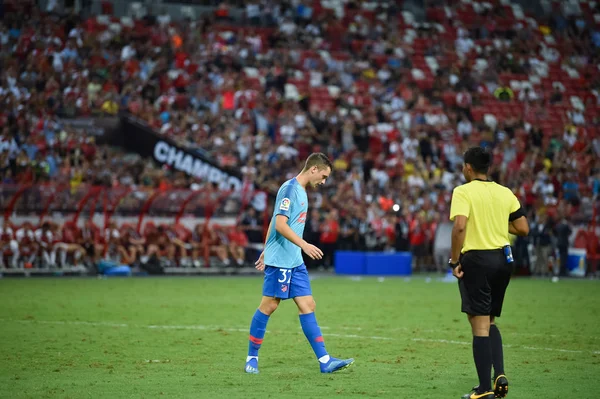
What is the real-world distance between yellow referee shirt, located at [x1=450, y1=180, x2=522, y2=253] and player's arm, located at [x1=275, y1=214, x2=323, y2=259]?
64.0 inches

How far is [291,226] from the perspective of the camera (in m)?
9.85

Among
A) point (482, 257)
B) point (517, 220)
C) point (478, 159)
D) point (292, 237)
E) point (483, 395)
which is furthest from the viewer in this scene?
point (292, 237)

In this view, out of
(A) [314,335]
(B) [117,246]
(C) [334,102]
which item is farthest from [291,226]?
(C) [334,102]

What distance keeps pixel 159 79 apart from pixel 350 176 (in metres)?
7.45

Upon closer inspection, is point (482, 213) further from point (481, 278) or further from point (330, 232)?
point (330, 232)

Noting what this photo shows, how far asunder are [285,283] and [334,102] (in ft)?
90.1

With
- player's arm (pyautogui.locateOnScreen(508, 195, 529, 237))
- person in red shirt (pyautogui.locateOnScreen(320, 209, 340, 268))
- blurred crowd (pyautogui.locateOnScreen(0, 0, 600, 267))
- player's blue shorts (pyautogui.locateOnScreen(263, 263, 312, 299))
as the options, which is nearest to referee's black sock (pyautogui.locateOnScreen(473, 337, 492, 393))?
player's arm (pyautogui.locateOnScreen(508, 195, 529, 237))

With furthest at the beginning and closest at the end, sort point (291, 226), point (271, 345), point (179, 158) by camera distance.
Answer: point (179, 158) < point (271, 345) < point (291, 226)

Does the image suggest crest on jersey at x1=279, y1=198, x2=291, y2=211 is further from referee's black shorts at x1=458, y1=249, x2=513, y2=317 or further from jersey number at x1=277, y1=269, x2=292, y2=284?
referee's black shorts at x1=458, y1=249, x2=513, y2=317

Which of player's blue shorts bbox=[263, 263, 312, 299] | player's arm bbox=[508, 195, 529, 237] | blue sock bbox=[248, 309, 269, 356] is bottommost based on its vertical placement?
blue sock bbox=[248, 309, 269, 356]

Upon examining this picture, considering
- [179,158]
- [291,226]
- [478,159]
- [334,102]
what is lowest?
[291,226]

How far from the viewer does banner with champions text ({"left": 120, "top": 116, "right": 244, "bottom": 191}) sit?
30.9 metres

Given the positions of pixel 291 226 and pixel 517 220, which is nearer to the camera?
pixel 517 220

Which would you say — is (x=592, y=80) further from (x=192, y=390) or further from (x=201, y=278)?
(x=192, y=390)
